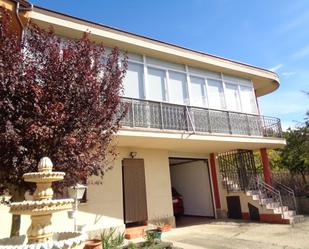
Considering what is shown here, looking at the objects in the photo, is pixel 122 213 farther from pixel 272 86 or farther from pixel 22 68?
pixel 272 86

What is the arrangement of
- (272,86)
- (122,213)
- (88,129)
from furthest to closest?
(272,86) < (122,213) < (88,129)

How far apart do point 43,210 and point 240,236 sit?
806 centimetres

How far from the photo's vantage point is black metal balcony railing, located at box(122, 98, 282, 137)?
1062cm

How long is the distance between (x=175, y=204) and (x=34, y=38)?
11368mm

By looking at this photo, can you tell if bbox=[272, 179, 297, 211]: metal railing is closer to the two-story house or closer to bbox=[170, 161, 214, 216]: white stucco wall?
the two-story house

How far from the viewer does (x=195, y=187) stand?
1605 cm

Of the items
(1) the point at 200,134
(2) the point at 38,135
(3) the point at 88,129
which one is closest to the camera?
(2) the point at 38,135

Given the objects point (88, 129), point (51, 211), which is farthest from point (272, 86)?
point (51, 211)

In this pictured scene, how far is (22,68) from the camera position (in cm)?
527

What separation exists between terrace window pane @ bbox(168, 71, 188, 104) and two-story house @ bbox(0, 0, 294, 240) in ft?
0.16

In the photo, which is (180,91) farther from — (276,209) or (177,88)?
(276,209)

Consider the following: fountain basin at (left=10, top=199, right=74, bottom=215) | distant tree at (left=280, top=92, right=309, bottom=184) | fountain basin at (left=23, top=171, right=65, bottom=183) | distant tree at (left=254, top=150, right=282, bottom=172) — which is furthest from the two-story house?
distant tree at (left=254, top=150, right=282, bottom=172)

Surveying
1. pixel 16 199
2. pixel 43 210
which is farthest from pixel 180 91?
pixel 43 210

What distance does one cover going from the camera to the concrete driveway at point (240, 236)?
8.73 m
